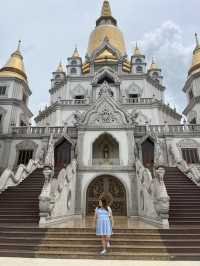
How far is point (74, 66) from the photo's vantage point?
33.7 meters

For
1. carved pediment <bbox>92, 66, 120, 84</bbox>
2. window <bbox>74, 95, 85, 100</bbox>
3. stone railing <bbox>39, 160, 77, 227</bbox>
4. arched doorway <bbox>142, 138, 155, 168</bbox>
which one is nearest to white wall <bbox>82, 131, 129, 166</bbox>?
stone railing <bbox>39, 160, 77, 227</bbox>

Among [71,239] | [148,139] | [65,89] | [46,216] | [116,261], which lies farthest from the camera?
[65,89]

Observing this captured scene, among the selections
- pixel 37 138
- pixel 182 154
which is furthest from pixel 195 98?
pixel 37 138

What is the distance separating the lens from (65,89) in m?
29.7

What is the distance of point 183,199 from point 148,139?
894cm

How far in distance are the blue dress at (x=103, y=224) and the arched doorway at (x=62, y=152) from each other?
13198 mm

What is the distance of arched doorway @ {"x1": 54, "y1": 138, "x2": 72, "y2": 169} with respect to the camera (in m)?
19.9

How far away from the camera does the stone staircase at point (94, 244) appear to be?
21.9 ft

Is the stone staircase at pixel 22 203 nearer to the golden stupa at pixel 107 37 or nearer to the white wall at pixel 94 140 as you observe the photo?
the white wall at pixel 94 140

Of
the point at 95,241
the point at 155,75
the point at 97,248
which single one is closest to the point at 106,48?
the point at 155,75

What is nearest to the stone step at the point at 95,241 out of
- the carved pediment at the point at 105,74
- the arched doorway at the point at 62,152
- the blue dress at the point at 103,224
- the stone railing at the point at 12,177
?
the blue dress at the point at 103,224

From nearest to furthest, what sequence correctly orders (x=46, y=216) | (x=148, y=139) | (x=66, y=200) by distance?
1. (x=46, y=216)
2. (x=66, y=200)
3. (x=148, y=139)

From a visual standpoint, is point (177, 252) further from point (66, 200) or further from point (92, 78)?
point (92, 78)

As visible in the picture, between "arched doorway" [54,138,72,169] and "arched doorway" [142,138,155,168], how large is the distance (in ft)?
22.9
